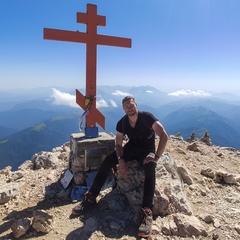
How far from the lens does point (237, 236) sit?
479cm

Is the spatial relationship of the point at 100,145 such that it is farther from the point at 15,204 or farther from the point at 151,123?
the point at 15,204

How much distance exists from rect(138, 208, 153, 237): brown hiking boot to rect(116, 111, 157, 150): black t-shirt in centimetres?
151

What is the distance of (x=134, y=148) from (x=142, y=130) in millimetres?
500

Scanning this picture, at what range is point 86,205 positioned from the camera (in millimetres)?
5613

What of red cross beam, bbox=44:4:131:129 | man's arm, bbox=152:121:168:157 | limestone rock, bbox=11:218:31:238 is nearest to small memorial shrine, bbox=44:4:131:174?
red cross beam, bbox=44:4:131:129

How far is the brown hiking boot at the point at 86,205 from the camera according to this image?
5.49 metres

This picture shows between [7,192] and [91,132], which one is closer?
[7,192]

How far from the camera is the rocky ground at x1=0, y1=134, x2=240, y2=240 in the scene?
191 inches

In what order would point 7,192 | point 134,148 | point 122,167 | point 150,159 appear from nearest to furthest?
point 150,159 < point 122,167 < point 134,148 < point 7,192

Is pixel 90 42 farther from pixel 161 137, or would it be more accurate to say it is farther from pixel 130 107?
pixel 161 137

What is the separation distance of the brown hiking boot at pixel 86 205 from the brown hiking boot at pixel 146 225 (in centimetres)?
131

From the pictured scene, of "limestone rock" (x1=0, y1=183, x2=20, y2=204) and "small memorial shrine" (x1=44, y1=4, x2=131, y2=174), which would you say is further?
"small memorial shrine" (x1=44, y1=4, x2=131, y2=174)

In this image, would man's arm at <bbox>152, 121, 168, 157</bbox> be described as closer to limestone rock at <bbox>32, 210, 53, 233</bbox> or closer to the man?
the man

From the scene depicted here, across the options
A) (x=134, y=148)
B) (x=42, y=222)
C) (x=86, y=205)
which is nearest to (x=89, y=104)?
(x=134, y=148)
